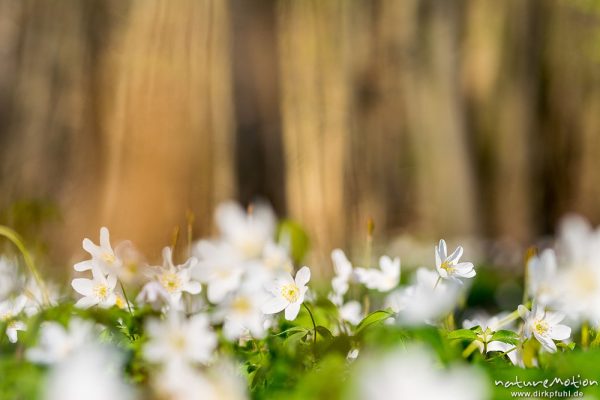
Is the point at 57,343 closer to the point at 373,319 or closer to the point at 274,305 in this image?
the point at 274,305

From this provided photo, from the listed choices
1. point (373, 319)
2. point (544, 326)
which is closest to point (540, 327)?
point (544, 326)

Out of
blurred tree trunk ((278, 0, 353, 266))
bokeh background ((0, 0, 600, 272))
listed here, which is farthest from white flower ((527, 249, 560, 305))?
blurred tree trunk ((278, 0, 353, 266))

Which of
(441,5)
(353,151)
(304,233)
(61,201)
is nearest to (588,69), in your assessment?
(441,5)

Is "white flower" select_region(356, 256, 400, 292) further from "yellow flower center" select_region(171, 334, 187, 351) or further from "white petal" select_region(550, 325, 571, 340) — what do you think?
"yellow flower center" select_region(171, 334, 187, 351)

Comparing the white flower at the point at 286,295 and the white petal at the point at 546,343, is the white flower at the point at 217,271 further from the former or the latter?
the white petal at the point at 546,343

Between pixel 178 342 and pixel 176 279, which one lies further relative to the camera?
pixel 176 279

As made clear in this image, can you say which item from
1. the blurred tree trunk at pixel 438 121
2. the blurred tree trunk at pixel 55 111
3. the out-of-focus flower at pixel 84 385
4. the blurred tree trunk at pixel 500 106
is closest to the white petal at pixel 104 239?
the out-of-focus flower at pixel 84 385
